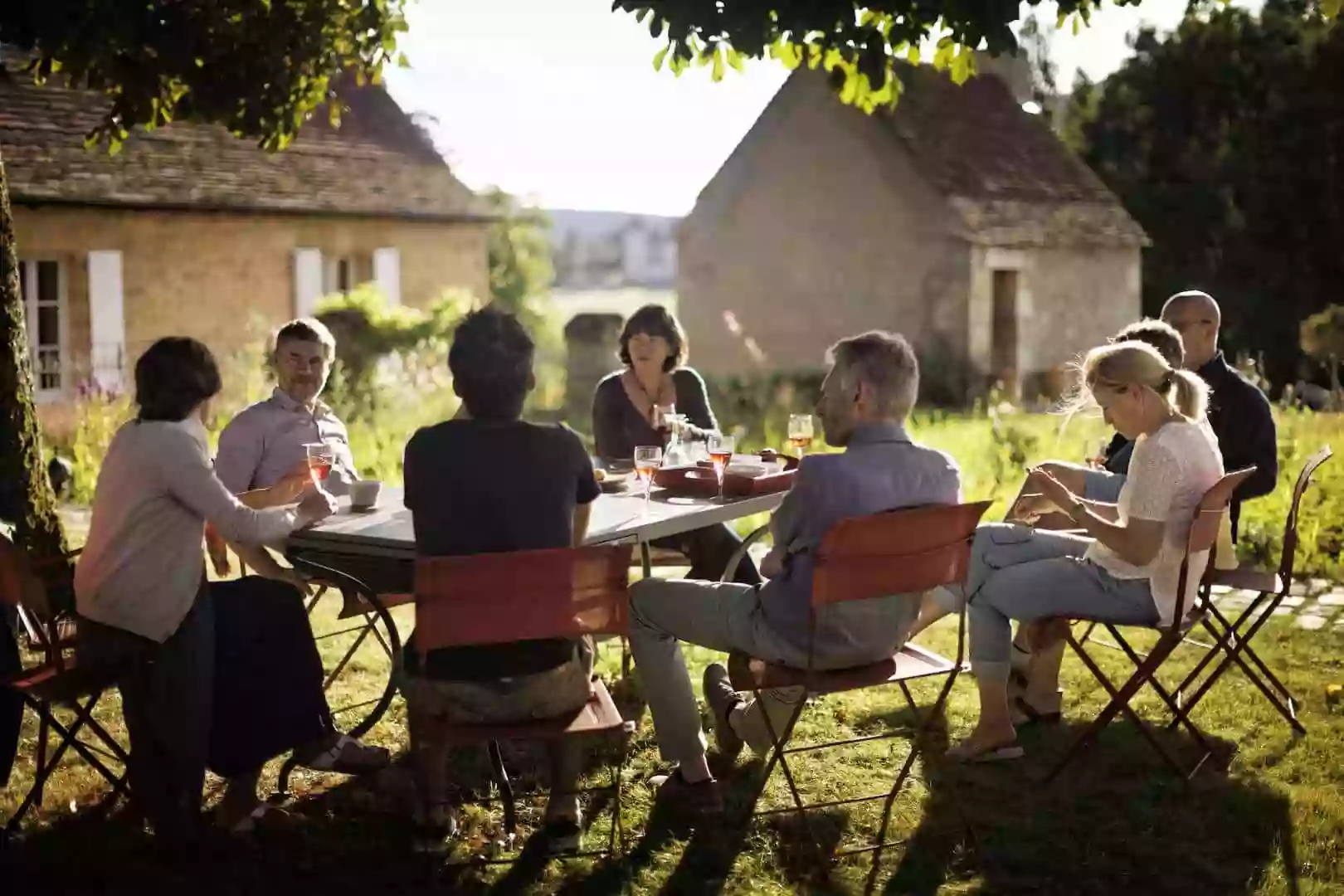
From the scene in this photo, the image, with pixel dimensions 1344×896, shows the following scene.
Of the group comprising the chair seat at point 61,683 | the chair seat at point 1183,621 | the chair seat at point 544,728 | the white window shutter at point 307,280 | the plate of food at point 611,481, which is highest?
the white window shutter at point 307,280

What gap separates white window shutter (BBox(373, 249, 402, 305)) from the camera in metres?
19.9

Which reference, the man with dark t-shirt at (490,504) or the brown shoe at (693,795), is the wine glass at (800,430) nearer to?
the brown shoe at (693,795)

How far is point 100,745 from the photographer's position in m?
5.89

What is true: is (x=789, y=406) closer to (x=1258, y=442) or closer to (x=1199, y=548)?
(x=1258, y=442)

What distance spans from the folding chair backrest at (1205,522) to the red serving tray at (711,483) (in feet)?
4.76

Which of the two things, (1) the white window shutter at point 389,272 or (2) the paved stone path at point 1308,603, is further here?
(1) the white window shutter at point 389,272

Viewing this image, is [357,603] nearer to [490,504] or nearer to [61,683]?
[61,683]

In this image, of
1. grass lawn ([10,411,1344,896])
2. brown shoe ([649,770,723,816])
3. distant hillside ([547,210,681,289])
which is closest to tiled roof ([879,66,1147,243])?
grass lawn ([10,411,1344,896])

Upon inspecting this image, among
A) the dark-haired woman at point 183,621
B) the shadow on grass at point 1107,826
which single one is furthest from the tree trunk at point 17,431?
the shadow on grass at point 1107,826

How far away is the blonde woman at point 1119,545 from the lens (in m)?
4.99

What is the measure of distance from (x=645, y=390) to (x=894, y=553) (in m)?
2.76

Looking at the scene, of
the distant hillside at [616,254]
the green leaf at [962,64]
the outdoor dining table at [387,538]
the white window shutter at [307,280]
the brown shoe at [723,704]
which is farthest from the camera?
the distant hillside at [616,254]

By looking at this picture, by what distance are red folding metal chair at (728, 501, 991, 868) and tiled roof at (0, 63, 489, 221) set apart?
12283 mm

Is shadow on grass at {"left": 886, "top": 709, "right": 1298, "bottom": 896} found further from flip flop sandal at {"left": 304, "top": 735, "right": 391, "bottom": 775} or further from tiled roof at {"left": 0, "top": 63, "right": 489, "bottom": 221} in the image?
tiled roof at {"left": 0, "top": 63, "right": 489, "bottom": 221}
